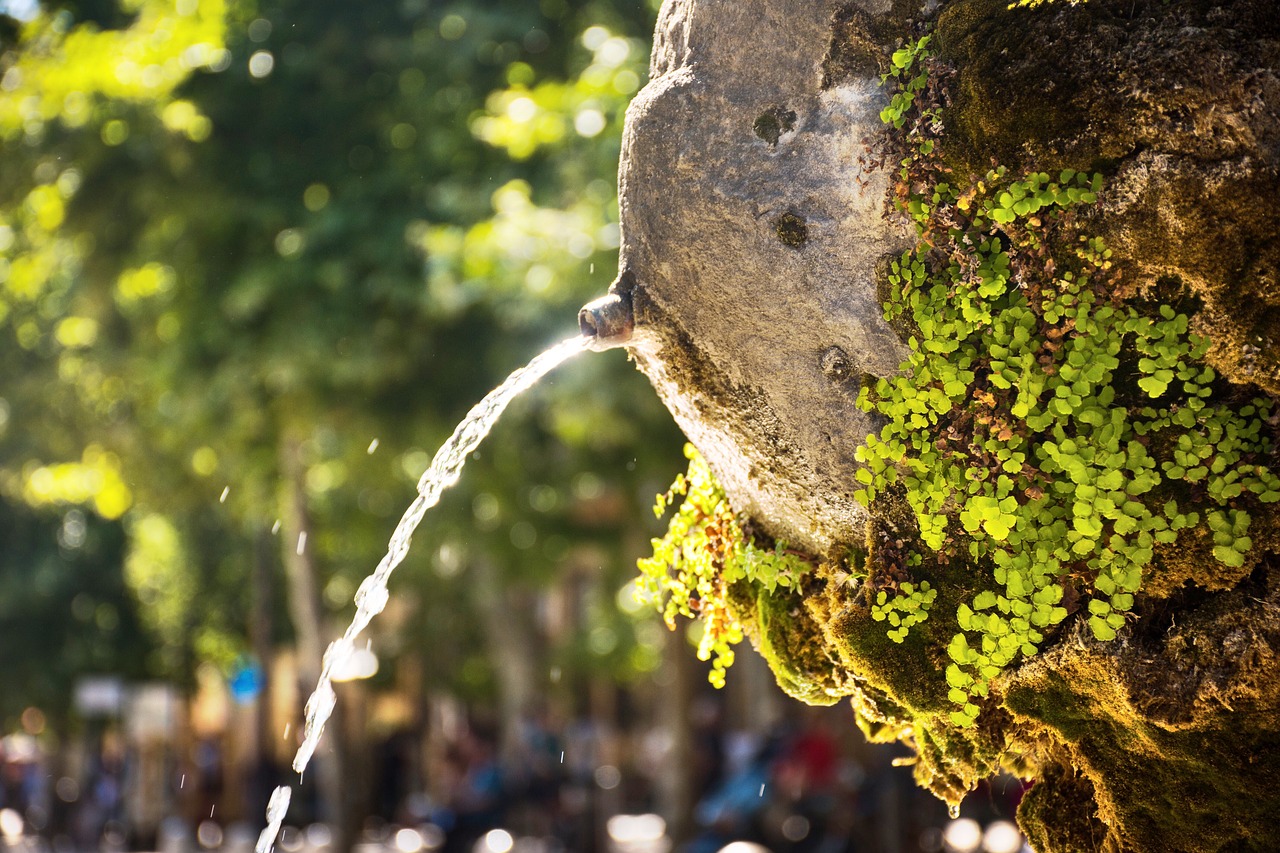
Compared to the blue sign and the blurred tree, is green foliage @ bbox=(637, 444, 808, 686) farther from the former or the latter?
the blue sign

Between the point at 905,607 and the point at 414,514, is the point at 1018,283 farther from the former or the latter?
the point at 414,514

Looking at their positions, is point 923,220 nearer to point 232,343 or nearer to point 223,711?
point 232,343

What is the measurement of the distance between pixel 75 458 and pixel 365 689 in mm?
12181

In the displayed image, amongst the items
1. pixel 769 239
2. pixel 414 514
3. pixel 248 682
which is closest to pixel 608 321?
pixel 769 239

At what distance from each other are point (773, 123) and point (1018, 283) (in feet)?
2.36

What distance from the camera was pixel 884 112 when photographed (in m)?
2.90

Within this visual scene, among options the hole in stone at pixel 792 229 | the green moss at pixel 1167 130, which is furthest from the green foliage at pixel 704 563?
the green moss at pixel 1167 130

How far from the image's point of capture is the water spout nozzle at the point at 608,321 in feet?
10.5

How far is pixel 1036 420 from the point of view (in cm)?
276

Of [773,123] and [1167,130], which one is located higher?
[1167,130]

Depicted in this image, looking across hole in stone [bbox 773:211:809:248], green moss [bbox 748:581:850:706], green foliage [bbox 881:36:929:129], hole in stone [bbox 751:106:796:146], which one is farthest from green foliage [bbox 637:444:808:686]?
green foliage [bbox 881:36:929:129]

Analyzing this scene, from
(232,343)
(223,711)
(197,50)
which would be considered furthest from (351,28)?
(223,711)

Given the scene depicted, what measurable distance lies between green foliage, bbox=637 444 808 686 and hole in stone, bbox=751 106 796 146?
41.6 inches

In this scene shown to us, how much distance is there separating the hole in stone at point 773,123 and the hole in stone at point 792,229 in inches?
7.6
